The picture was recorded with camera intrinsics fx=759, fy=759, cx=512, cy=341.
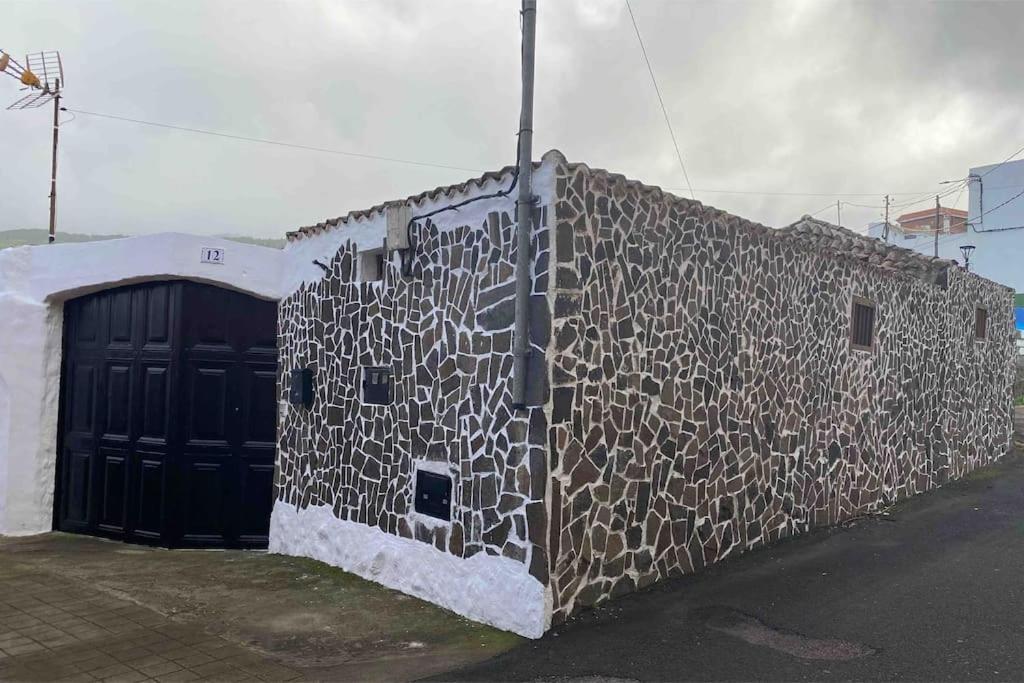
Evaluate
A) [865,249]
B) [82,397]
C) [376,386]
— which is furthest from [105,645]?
[865,249]

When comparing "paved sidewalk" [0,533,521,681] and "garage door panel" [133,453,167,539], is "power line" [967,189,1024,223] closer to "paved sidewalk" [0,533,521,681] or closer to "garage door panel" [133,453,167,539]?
"paved sidewalk" [0,533,521,681]

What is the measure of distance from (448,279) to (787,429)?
416 cm

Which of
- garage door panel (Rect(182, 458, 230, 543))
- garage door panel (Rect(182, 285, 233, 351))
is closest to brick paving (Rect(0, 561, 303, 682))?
garage door panel (Rect(182, 458, 230, 543))

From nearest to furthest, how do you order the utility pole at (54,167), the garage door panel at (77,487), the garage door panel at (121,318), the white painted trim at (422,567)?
the white painted trim at (422,567), the garage door panel at (121,318), the garage door panel at (77,487), the utility pole at (54,167)

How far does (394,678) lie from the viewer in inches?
186

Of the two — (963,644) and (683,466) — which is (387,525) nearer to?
(683,466)

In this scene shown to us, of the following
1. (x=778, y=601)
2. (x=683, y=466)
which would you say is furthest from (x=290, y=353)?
(x=778, y=601)

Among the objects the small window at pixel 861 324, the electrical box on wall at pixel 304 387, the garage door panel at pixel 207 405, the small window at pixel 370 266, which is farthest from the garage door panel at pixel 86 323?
the small window at pixel 861 324

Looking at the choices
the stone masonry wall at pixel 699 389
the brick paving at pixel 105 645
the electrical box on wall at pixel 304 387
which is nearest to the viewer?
the brick paving at pixel 105 645

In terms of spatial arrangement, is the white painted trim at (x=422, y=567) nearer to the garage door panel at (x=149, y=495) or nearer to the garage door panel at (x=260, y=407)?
the garage door panel at (x=260, y=407)

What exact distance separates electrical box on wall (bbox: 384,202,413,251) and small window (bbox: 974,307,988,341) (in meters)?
10.8

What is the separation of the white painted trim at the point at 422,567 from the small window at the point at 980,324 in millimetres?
11001

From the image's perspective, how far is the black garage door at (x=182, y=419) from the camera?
8.05 meters

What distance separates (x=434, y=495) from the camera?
6305 mm
